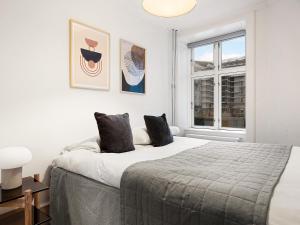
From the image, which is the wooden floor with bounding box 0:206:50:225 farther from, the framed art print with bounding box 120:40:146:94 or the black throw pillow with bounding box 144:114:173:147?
the framed art print with bounding box 120:40:146:94

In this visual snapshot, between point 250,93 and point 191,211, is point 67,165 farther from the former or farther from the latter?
point 250,93

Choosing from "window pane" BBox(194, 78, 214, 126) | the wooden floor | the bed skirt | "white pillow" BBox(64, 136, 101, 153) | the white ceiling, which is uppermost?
the white ceiling

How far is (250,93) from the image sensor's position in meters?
2.87

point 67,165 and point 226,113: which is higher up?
point 226,113

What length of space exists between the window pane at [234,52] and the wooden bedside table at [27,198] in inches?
127

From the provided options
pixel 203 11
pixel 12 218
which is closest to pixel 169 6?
pixel 203 11

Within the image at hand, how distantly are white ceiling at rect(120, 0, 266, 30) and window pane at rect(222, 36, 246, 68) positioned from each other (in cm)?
56

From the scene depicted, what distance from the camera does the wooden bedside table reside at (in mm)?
1303

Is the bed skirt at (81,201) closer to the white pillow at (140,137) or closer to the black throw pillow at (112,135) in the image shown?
the black throw pillow at (112,135)

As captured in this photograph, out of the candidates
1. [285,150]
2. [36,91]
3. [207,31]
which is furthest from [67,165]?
[207,31]

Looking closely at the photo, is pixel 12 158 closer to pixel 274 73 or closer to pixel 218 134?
pixel 218 134

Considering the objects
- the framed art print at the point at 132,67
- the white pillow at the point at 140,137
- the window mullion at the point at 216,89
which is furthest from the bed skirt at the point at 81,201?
the window mullion at the point at 216,89

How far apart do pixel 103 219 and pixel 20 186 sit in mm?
654

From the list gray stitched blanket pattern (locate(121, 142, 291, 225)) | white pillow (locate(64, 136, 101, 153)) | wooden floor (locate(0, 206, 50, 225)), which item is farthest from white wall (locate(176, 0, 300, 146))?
wooden floor (locate(0, 206, 50, 225))
